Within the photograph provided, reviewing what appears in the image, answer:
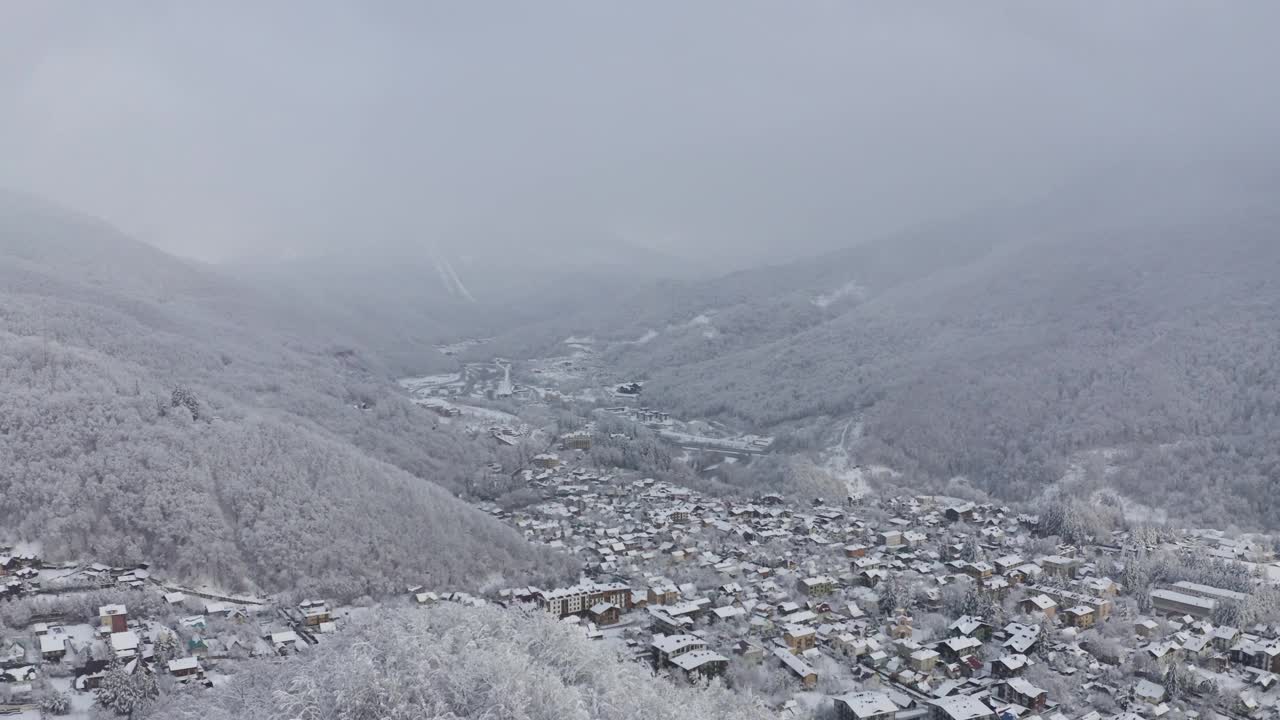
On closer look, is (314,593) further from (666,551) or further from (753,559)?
(753,559)

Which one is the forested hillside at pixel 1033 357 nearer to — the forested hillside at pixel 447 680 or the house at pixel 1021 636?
the house at pixel 1021 636

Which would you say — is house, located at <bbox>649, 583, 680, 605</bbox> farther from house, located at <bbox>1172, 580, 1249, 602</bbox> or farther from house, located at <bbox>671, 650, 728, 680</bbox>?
house, located at <bbox>1172, 580, 1249, 602</bbox>

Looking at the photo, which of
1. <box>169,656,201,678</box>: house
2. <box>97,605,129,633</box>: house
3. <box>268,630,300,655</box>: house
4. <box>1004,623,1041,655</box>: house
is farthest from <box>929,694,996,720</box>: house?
<box>97,605,129,633</box>: house

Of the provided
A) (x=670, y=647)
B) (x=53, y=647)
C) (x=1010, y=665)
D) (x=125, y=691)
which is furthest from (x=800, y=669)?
(x=53, y=647)

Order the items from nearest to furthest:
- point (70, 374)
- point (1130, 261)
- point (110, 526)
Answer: point (110, 526) → point (70, 374) → point (1130, 261)

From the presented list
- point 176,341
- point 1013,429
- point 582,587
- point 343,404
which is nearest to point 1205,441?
point 1013,429

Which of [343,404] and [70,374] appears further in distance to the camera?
[343,404]
